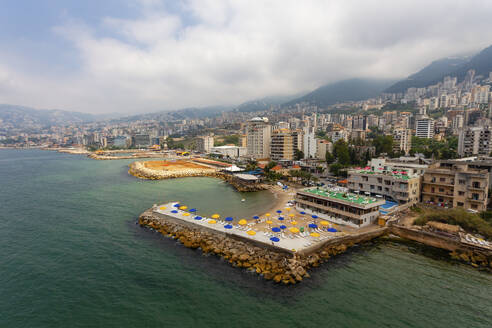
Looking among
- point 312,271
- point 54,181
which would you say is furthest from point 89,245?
point 54,181

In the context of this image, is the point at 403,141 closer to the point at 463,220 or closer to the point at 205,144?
the point at 463,220

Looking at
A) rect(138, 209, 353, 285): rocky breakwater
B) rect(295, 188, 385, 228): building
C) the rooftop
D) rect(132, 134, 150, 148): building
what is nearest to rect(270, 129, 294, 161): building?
the rooftop

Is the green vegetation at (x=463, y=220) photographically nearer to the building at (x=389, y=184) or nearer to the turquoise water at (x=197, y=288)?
the turquoise water at (x=197, y=288)

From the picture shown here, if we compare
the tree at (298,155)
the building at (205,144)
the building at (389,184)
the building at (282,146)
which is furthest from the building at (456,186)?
the building at (205,144)

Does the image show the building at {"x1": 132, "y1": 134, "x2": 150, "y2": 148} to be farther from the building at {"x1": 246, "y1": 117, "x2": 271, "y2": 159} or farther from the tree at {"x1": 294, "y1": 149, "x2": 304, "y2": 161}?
the tree at {"x1": 294, "y1": 149, "x2": 304, "y2": 161}

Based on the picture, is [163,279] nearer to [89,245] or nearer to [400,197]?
[89,245]

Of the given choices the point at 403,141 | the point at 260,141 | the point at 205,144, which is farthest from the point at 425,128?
the point at 205,144
